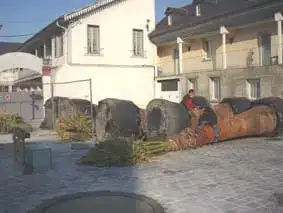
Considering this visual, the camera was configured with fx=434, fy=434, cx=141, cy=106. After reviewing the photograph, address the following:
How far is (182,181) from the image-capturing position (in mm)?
8562

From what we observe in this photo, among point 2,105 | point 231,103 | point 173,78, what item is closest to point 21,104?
point 2,105

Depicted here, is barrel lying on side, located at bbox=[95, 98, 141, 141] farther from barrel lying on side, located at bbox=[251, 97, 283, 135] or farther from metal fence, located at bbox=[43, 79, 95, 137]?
barrel lying on side, located at bbox=[251, 97, 283, 135]

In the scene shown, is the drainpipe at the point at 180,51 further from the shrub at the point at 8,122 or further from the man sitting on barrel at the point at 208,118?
the man sitting on barrel at the point at 208,118

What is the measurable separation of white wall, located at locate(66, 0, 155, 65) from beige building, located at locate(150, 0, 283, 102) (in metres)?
1.57

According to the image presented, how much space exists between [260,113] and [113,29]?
55.9 ft

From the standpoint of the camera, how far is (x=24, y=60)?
24.6 m

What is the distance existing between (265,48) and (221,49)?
143 inches

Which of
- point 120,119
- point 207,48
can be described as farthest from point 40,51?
point 120,119

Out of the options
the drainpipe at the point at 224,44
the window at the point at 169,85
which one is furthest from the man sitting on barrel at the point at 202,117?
the window at the point at 169,85

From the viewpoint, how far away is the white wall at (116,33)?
28188mm

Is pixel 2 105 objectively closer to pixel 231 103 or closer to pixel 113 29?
pixel 113 29

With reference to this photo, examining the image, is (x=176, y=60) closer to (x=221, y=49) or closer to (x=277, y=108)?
(x=221, y=49)

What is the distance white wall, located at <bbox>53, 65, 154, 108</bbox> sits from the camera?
1092 inches

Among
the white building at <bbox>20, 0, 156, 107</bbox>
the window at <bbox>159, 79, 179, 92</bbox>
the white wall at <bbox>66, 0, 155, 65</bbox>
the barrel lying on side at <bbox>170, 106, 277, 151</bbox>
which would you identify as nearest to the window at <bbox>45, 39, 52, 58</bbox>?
the white building at <bbox>20, 0, 156, 107</bbox>
